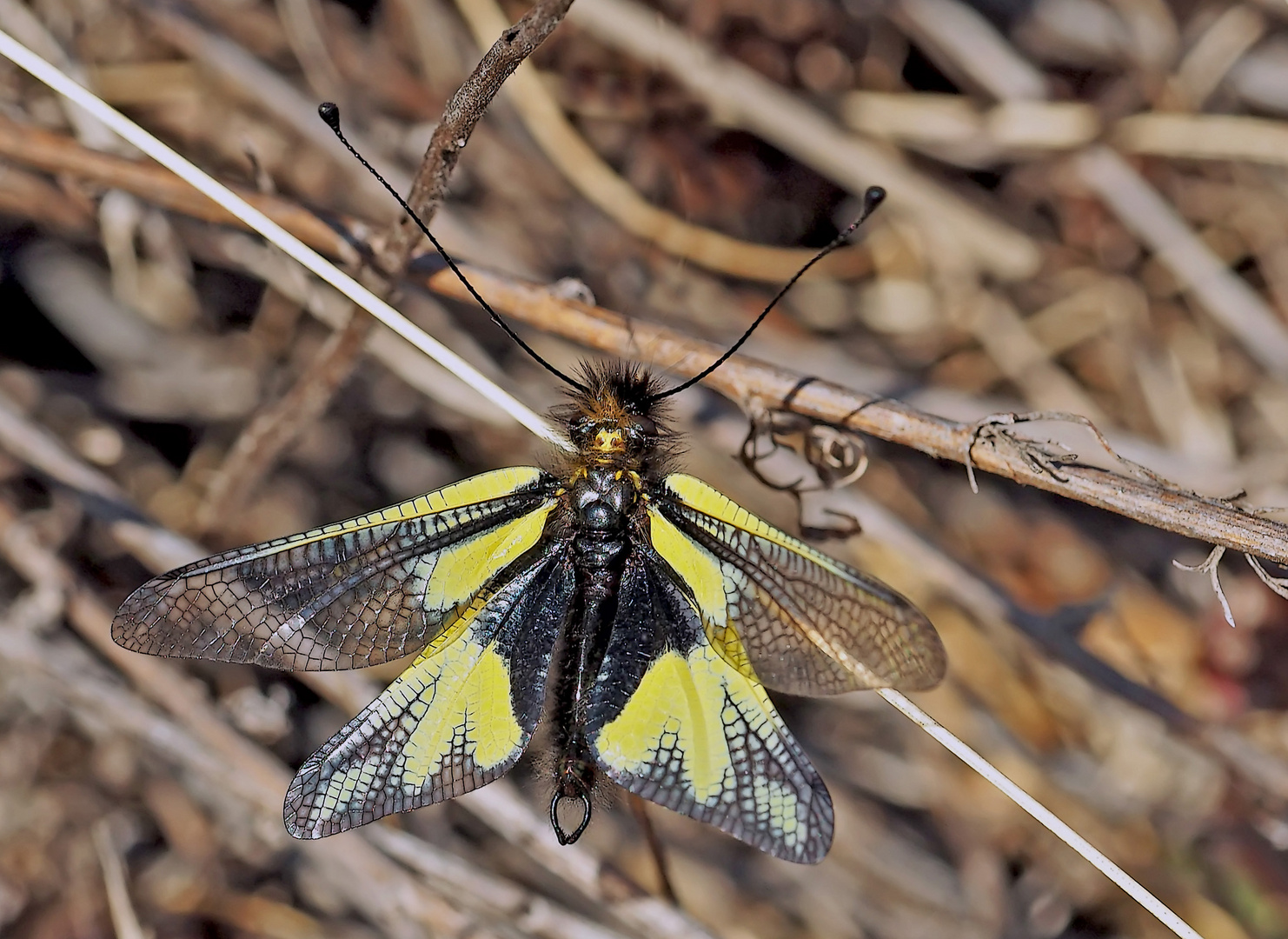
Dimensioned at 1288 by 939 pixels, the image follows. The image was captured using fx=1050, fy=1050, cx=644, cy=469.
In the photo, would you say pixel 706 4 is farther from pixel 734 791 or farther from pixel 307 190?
pixel 734 791

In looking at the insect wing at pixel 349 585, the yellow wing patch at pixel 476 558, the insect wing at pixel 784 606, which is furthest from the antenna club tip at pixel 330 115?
the insect wing at pixel 784 606

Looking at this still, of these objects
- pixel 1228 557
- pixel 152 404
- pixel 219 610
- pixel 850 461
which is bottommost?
pixel 219 610

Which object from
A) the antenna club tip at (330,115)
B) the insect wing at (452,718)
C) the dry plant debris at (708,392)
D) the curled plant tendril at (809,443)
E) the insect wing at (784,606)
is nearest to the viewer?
the antenna club tip at (330,115)

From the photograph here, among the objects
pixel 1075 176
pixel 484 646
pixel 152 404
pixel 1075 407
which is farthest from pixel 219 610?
pixel 1075 176

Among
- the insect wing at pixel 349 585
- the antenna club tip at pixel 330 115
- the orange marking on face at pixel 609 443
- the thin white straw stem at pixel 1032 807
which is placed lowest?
the thin white straw stem at pixel 1032 807

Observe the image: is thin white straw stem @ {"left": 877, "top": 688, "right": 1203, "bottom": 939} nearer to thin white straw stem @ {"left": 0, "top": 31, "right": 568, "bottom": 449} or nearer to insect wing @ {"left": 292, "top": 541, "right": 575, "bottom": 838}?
insect wing @ {"left": 292, "top": 541, "right": 575, "bottom": 838}

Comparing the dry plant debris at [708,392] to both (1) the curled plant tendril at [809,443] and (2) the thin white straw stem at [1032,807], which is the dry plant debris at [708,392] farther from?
(2) the thin white straw stem at [1032,807]

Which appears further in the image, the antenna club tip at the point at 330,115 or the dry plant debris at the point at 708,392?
the dry plant debris at the point at 708,392
